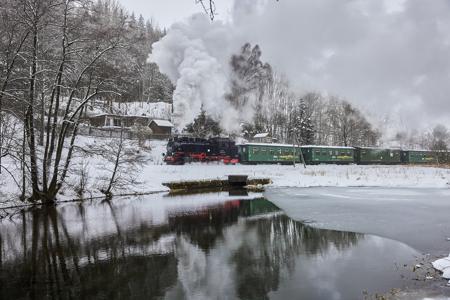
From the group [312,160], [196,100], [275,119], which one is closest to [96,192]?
[196,100]

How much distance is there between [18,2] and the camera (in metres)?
16.3

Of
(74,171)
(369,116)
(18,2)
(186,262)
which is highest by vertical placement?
(18,2)

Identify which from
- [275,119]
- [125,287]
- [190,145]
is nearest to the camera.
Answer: [125,287]

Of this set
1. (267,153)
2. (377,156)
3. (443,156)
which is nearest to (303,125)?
(377,156)

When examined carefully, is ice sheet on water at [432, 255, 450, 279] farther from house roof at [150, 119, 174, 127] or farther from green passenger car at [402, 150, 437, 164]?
green passenger car at [402, 150, 437, 164]

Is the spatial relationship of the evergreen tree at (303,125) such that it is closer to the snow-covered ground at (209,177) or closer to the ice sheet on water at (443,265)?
the snow-covered ground at (209,177)

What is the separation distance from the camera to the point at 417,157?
5803cm

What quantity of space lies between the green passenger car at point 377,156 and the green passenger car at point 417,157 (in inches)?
50.8

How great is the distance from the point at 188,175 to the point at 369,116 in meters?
22.8

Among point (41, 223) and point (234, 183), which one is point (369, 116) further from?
point (41, 223)

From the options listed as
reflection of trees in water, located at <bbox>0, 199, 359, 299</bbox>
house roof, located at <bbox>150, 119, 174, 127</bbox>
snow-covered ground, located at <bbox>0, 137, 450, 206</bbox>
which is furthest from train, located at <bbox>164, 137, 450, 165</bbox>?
reflection of trees in water, located at <bbox>0, 199, 359, 299</bbox>

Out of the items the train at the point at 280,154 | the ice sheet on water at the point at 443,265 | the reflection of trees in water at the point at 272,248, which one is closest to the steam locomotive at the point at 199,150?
the train at the point at 280,154

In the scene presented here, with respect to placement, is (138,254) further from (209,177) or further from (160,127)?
(160,127)

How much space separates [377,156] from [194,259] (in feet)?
166
